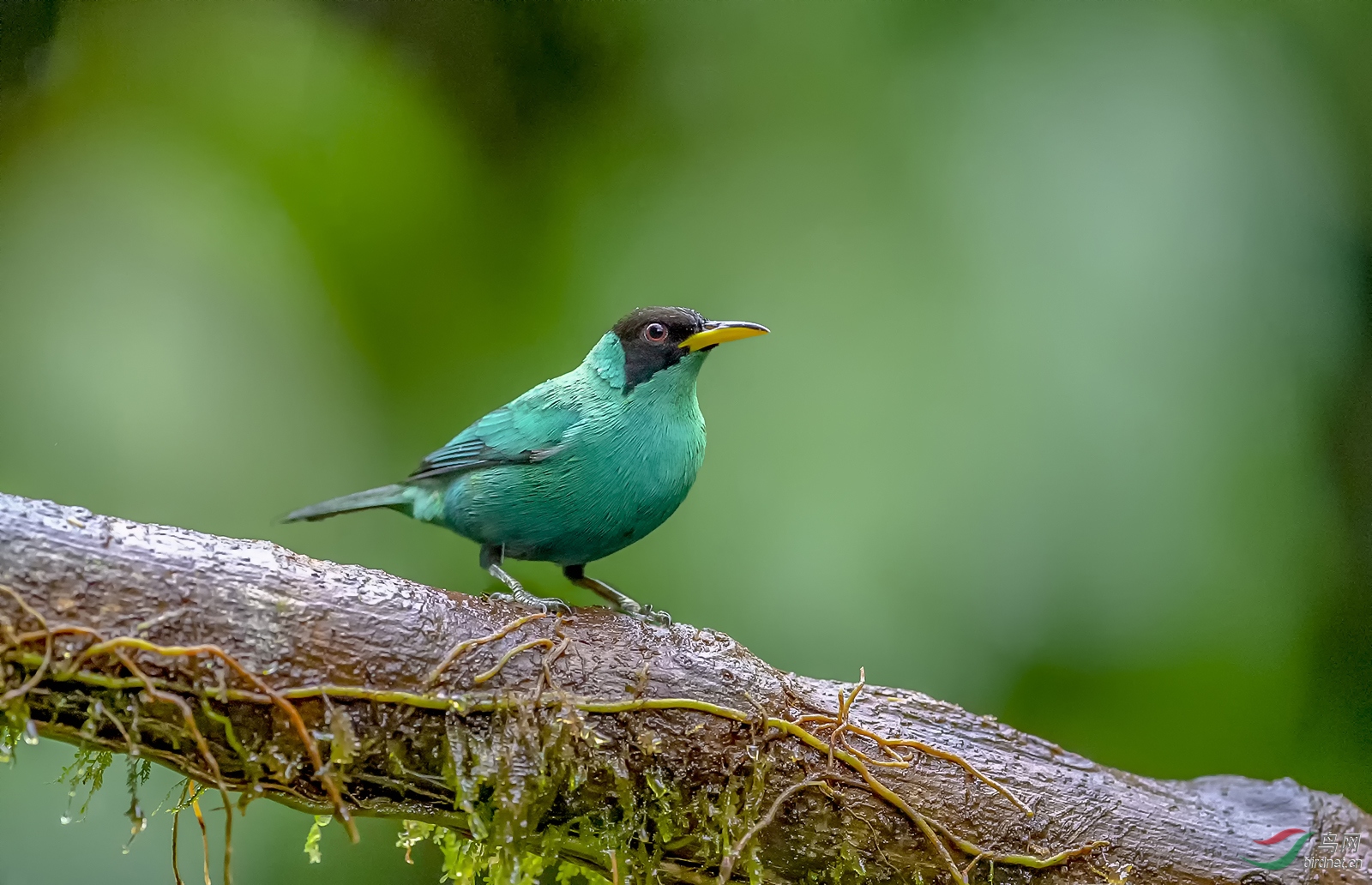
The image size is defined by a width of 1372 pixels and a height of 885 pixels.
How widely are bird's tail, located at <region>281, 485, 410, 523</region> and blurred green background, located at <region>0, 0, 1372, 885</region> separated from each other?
2.09 feet

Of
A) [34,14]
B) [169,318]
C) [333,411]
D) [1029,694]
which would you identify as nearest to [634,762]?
[1029,694]

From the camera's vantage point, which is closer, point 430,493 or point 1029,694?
point 430,493

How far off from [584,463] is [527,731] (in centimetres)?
110

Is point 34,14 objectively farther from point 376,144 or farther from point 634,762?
point 634,762

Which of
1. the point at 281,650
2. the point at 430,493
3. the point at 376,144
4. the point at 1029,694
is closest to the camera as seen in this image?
the point at 281,650

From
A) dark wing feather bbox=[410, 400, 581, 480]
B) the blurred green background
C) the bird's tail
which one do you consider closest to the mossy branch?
dark wing feather bbox=[410, 400, 581, 480]

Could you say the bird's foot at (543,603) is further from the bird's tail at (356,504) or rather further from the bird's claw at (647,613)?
the bird's tail at (356,504)

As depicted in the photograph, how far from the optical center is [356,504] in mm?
3562

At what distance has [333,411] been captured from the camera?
14.1ft

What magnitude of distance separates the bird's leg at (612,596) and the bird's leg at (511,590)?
0.28 m

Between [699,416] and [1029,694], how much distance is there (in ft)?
5.74

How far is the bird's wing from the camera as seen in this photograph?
3.29m

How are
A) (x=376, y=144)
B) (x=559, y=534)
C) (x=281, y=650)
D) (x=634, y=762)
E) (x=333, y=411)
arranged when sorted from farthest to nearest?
(x=376, y=144)
(x=333, y=411)
(x=559, y=534)
(x=634, y=762)
(x=281, y=650)

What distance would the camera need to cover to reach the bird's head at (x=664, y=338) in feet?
11.3
